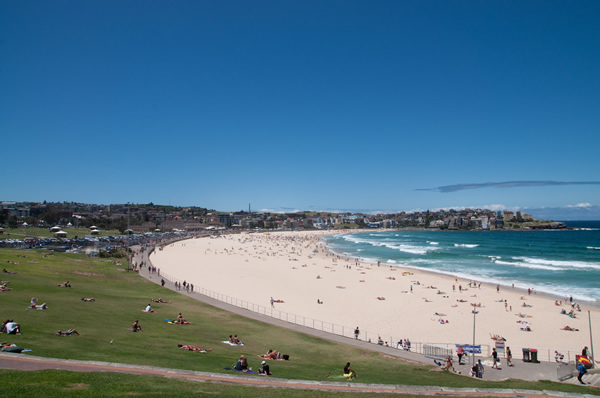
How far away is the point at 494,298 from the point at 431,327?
10.8m

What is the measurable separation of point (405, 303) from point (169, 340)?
1895cm

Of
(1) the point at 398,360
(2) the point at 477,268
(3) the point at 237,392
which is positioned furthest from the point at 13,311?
(2) the point at 477,268

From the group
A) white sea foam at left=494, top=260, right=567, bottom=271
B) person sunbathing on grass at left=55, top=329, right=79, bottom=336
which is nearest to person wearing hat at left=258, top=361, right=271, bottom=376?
person sunbathing on grass at left=55, top=329, right=79, bottom=336

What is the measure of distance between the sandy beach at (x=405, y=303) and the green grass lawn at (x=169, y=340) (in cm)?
509

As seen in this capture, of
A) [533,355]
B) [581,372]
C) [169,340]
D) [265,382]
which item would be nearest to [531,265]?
[533,355]

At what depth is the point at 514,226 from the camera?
184m

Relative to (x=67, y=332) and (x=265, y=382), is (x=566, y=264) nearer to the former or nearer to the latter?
(x=265, y=382)

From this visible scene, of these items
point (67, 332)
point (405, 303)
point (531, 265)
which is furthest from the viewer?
point (531, 265)

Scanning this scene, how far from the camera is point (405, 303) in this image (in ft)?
89.6

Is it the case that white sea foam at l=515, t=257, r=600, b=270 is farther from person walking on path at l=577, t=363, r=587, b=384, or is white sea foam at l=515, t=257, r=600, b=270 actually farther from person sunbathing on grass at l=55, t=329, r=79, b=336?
person sunbathing on grass at l=55, t=329, r=79, b=336

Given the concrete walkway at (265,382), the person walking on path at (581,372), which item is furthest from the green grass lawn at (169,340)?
the person walking on path at (581,372)

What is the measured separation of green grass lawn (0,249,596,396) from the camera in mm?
9930

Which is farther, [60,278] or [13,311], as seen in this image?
[60,278]

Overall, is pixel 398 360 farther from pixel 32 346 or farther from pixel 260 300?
pixel 260 300
